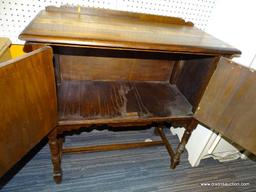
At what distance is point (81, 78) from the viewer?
4.10 feet

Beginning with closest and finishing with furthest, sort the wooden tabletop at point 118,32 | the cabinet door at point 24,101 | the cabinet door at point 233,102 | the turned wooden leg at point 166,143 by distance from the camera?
1. the cabinet door at point 24,101
2. the wooden tabletop at point 118,32
3. the cabinet door at point 233,102
4. the turned wooden leg at point 166,143

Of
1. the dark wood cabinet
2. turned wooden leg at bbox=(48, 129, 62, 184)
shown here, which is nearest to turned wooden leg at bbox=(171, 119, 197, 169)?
the dark wood cabinet

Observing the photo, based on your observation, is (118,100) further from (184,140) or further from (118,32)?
(184,140)

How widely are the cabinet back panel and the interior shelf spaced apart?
0.04 meters

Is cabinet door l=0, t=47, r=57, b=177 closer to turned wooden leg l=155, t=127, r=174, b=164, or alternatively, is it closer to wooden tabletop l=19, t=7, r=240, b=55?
wooden tabletop l=19, t=7, r=240, b=55

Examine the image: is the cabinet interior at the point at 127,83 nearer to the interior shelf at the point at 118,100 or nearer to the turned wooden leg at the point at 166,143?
the interior shelf at the point at 118,100

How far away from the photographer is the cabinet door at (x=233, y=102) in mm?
848

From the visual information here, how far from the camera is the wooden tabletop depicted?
0.73 metres

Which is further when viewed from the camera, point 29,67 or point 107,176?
point 107,176

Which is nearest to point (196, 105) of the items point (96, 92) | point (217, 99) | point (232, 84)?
point (217, 99)

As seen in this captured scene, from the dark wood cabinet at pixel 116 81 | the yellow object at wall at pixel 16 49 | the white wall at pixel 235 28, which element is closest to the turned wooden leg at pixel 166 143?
the dark wood cabinet at pixel 116 81

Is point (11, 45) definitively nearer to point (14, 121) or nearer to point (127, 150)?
point (14, 121)

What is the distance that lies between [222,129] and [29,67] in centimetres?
95

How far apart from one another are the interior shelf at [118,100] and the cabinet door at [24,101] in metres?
0.20
